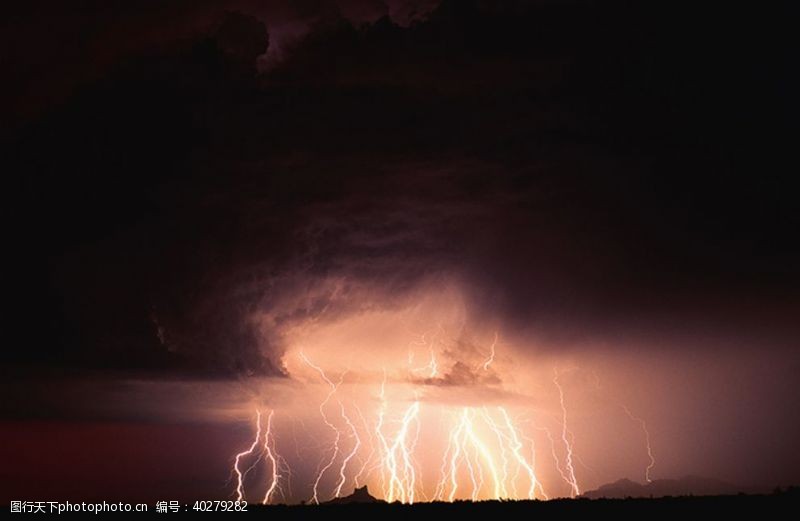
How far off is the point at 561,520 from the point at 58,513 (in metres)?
12.6

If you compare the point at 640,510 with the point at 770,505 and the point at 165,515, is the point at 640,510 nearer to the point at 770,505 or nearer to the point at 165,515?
the point at 770,505

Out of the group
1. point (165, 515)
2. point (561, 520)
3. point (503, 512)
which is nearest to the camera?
point (561, 520)

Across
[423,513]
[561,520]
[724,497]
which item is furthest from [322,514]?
[724,497]

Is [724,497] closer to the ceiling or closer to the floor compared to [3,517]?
closer to the floor

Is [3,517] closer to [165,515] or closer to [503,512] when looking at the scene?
[165,515]

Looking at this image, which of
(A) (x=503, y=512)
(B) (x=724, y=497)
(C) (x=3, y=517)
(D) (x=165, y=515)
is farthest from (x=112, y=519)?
(B) (x=724, y=497)

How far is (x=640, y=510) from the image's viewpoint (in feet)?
58.6

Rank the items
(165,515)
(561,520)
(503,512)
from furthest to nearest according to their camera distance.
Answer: (165,515)
(503,512)
(561,520)

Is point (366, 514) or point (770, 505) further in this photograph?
point (366, 514)

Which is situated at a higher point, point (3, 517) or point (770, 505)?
point (3, 517)

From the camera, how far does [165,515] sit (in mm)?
19859

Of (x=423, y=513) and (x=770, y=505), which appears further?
(x=423, y=513)

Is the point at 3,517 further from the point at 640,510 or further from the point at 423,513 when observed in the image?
the point at 640,510

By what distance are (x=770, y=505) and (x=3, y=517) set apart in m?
18.4
